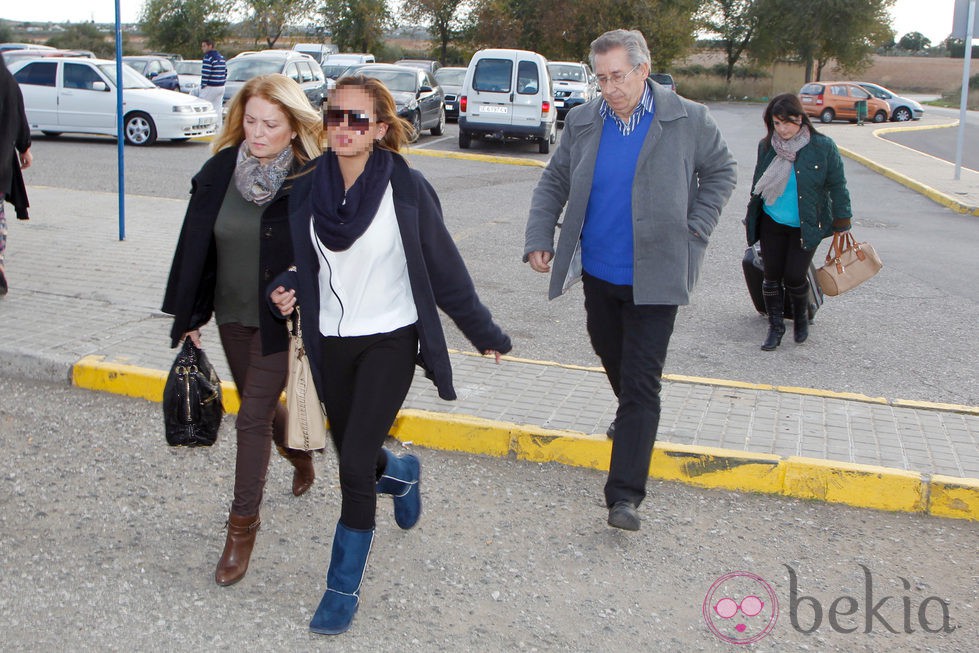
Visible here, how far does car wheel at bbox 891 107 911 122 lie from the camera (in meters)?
38.7

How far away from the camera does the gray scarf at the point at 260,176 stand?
3.44m

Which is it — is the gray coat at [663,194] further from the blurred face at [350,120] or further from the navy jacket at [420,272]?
the blurred face at [350,120]

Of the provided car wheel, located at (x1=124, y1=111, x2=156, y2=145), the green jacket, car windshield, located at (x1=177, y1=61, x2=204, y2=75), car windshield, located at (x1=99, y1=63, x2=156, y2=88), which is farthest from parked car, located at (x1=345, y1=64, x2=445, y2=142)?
the green jacket

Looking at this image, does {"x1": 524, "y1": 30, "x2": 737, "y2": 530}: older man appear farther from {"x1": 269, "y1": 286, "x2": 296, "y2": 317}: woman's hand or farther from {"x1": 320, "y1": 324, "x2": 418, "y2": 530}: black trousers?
{"x1": 269, "y1": 286, "x2": 296, "y2": 317}: woman's hand

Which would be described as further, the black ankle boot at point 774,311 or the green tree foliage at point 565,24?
the green tree foliage at point 565,24

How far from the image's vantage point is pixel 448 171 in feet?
53.7

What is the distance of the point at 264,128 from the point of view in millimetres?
Answer: 3500

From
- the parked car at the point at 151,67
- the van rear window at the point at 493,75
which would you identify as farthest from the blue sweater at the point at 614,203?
the parked car at the point at 151,67

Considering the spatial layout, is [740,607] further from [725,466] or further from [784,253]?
[784,253]

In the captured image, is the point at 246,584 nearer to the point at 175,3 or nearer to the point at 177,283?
the point at 177,283

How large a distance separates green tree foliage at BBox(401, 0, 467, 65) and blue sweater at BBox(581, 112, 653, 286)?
47198mm

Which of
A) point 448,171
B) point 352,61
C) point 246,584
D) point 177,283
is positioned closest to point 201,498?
point 246,584

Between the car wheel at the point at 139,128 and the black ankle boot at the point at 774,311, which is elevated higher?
the car wheel at the point at 139,128

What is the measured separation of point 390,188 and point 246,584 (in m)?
1.52
